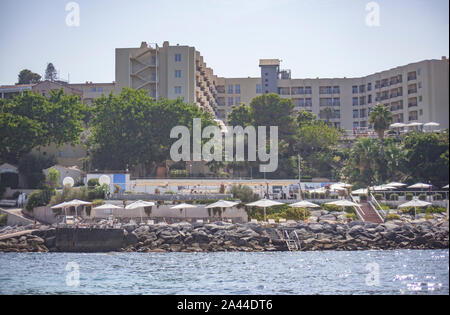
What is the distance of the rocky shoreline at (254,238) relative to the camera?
42156 millimetres

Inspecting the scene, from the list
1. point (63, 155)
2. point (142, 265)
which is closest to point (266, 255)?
point (142, 265)

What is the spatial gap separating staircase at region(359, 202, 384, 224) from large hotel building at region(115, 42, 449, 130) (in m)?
18.7

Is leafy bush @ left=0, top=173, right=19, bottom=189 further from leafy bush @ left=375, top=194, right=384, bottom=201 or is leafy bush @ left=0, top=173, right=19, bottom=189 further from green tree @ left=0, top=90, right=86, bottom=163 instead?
leafy bush @ left=375, top=194, right=384, bottom=201

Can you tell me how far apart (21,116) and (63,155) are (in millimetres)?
12941

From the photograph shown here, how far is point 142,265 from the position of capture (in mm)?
34844

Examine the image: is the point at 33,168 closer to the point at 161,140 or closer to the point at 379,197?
the point at 161,140

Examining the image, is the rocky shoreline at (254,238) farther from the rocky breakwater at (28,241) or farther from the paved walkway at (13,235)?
the paved walkway at (13,235)

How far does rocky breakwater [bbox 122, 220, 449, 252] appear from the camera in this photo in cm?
4222

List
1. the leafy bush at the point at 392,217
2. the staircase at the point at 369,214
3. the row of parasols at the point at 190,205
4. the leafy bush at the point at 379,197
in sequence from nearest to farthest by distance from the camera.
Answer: the row of parasols at the point at 190,205, the leafy bush at the point at 392,217, the staircase at the point at 369,214, the leafy bush at the point at 379,197

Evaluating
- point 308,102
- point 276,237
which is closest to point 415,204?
point 276,237

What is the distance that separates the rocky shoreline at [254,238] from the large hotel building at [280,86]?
2586 cm

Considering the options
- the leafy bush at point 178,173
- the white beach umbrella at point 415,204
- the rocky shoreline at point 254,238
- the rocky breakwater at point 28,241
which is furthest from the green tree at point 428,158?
the rocky breakwater at point 28,241

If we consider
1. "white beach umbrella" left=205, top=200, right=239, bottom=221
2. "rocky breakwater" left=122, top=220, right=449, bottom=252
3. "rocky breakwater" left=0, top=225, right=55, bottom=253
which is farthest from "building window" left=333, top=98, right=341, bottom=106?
"rocky breakwater" left=0, top=225, right=55, bottom=253
